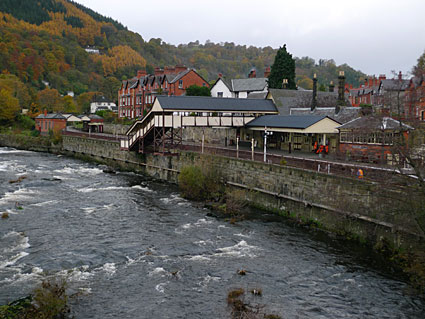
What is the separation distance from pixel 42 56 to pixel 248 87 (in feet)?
359

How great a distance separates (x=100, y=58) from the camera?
183500 millimetres

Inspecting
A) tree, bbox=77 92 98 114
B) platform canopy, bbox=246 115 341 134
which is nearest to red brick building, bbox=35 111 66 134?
tree, bbox=77 92 98 114

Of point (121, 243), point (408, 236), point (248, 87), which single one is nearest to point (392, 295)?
point (408, 236)

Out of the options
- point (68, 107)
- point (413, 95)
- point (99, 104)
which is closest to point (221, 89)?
point (68, 107)

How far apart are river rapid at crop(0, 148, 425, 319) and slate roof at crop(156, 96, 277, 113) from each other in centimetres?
1137

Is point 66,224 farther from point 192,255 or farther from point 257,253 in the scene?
point 257,253

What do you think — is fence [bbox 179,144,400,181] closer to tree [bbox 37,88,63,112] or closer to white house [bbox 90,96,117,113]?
tree [bbox 37,88,63,112]

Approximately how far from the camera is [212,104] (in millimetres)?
41219

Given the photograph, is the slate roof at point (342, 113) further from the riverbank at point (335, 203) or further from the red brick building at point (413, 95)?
the red brick building at point (413, 95)

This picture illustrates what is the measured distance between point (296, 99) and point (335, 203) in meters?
29.6

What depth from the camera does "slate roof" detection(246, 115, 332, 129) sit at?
118 ft

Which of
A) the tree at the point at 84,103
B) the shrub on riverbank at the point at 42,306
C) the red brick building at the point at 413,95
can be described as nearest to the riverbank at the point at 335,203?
the red brick building at the point at 413,95

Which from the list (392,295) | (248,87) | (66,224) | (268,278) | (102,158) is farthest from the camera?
(248,87)

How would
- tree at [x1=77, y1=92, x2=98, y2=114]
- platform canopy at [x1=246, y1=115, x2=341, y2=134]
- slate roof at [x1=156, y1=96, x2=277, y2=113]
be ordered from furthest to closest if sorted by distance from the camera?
tree at [x1=77, y1=92, x2=98, y2=114]
slate roof at [x1=156, y1=96, x2=277, y2=113]
platform canopy at [x1=246, y1=115, x2=341, y2=134]
